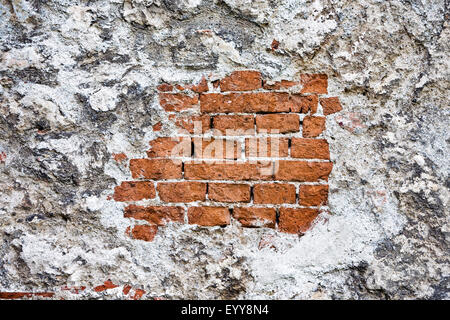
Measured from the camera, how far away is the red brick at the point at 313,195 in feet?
4.74

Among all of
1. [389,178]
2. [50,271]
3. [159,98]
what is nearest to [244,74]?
[159,98]

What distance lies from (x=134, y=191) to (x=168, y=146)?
0.23 metres

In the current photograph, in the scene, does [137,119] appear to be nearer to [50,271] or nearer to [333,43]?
[50,271]

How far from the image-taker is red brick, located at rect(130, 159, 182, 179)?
1.48m

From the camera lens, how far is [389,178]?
1.42 meters

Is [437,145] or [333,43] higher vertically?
[333,43]

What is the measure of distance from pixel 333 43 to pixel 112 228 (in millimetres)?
1149

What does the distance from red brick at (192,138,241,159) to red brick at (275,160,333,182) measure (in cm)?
18

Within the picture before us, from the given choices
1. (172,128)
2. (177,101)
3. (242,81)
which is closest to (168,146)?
(172,128)

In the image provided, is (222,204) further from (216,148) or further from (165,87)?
(165,87)

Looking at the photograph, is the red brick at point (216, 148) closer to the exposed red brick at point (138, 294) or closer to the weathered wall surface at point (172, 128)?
the weathered wall surface at point (172, 128)

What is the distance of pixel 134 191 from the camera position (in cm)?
148

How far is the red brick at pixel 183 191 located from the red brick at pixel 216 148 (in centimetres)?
12

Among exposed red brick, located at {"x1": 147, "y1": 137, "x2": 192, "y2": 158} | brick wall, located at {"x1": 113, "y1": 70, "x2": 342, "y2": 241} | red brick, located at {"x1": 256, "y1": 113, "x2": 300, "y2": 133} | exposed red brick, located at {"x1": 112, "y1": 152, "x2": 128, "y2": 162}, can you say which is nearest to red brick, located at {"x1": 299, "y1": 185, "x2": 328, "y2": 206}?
brick wall, located at {"x1": 113, "y1": 70, "x2": 342, "y2": 241}
